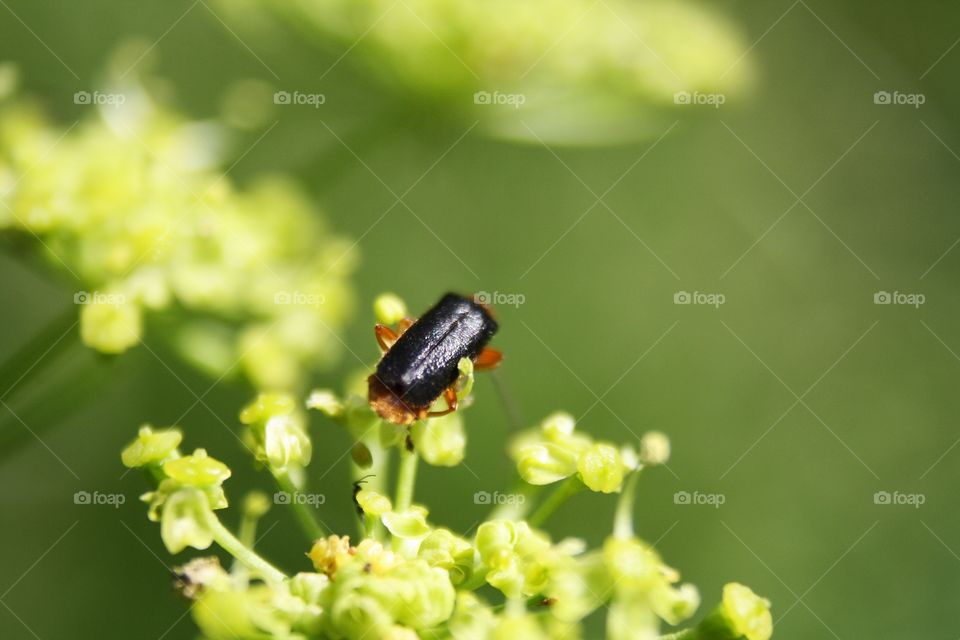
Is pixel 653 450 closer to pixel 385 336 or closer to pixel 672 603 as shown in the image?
pixel 672 603

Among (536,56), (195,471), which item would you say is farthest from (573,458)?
(536,56)

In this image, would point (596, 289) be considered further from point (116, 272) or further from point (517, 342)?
point (116, 272)

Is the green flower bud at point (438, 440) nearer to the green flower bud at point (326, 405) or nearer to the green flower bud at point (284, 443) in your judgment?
the green flower bud at point (326, 405)

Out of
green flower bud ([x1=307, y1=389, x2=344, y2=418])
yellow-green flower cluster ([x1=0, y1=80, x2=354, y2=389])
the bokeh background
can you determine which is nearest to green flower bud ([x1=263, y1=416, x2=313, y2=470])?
green flower bud ([x1=307, y1=389, x2=344, y2=418])

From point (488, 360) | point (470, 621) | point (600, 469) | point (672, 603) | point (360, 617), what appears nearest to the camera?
point (360, 617)

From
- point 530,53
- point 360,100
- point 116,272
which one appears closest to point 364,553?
point 116,272
